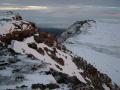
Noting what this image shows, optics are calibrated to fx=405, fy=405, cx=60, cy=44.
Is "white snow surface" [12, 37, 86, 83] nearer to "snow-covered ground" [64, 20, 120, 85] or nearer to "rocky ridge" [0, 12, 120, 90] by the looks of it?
"rocky ridge" [0, 12, 120, 90]

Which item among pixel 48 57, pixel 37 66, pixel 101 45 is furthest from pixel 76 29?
pixel 37 66

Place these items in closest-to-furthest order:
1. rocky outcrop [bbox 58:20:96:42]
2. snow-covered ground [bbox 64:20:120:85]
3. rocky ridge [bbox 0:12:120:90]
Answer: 1. rocky ridge [bbox 0:12:120:90]
2. snow-covered ground [bbox 64:20:120:85]
3. rocky outcrop [bbox 58:20:96:42]

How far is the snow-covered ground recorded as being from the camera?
70.1m

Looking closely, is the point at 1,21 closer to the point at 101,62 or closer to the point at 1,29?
the point at 1,29

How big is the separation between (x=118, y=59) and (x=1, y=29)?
47.4 metres

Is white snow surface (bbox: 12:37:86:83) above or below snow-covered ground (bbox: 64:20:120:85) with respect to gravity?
above

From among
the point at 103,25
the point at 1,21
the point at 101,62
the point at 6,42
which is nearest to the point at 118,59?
the point at 101,62

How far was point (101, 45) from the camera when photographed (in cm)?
9438

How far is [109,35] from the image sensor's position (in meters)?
108

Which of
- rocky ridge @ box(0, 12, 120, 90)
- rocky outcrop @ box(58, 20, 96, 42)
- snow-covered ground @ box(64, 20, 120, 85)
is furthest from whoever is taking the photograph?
rocky outcrop @ box(58, 20, 96, 42)

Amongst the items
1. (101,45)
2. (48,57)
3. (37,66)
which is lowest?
(101,45)

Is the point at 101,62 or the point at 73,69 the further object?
the point at 101,62

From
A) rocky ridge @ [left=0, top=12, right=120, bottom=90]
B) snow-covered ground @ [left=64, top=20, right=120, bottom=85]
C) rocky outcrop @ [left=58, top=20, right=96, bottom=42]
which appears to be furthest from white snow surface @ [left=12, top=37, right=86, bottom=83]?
rocky outcrop @ [left=58, top=20, right=96, bottom=42]

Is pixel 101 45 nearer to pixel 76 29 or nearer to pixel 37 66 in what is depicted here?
pixel 76 29
